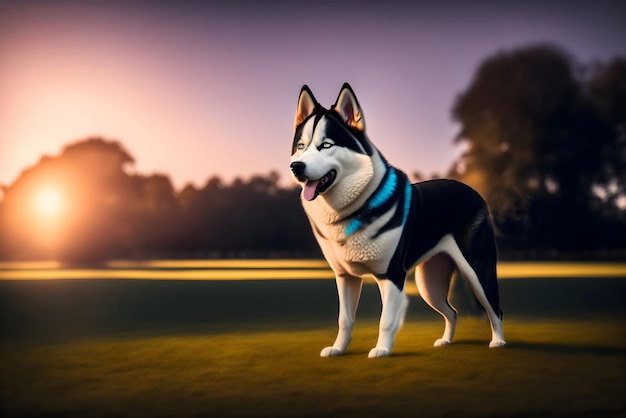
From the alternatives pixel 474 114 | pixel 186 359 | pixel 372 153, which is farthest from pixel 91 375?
pixel 474 114

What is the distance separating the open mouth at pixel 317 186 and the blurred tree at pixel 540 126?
40.5 m

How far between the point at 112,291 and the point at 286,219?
2281 inches

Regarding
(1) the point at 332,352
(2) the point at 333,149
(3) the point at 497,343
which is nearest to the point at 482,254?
(3) the point at 497,343

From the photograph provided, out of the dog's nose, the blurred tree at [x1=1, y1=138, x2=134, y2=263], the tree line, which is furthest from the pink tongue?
the blurred tree at [x1=1, y1=138, x2=134, y2=263]

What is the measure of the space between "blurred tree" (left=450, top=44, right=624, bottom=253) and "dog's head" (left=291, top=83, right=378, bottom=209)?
4009cm

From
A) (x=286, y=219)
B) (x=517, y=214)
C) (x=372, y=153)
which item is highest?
(x=372, y=153)

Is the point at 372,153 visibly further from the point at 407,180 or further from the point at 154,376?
the point at 154,376

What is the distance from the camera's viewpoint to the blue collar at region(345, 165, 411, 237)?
9.15 metres

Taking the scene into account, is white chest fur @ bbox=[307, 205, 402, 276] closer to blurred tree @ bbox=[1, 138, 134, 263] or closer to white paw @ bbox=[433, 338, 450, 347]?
white paw @ bbox=[433, 338, 450, 347]

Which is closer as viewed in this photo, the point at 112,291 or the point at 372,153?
the point at 372,153

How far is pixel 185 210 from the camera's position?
8144cm

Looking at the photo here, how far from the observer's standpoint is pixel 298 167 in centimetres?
851

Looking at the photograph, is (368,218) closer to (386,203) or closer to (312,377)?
(386,203)

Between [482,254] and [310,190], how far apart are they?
285cm
